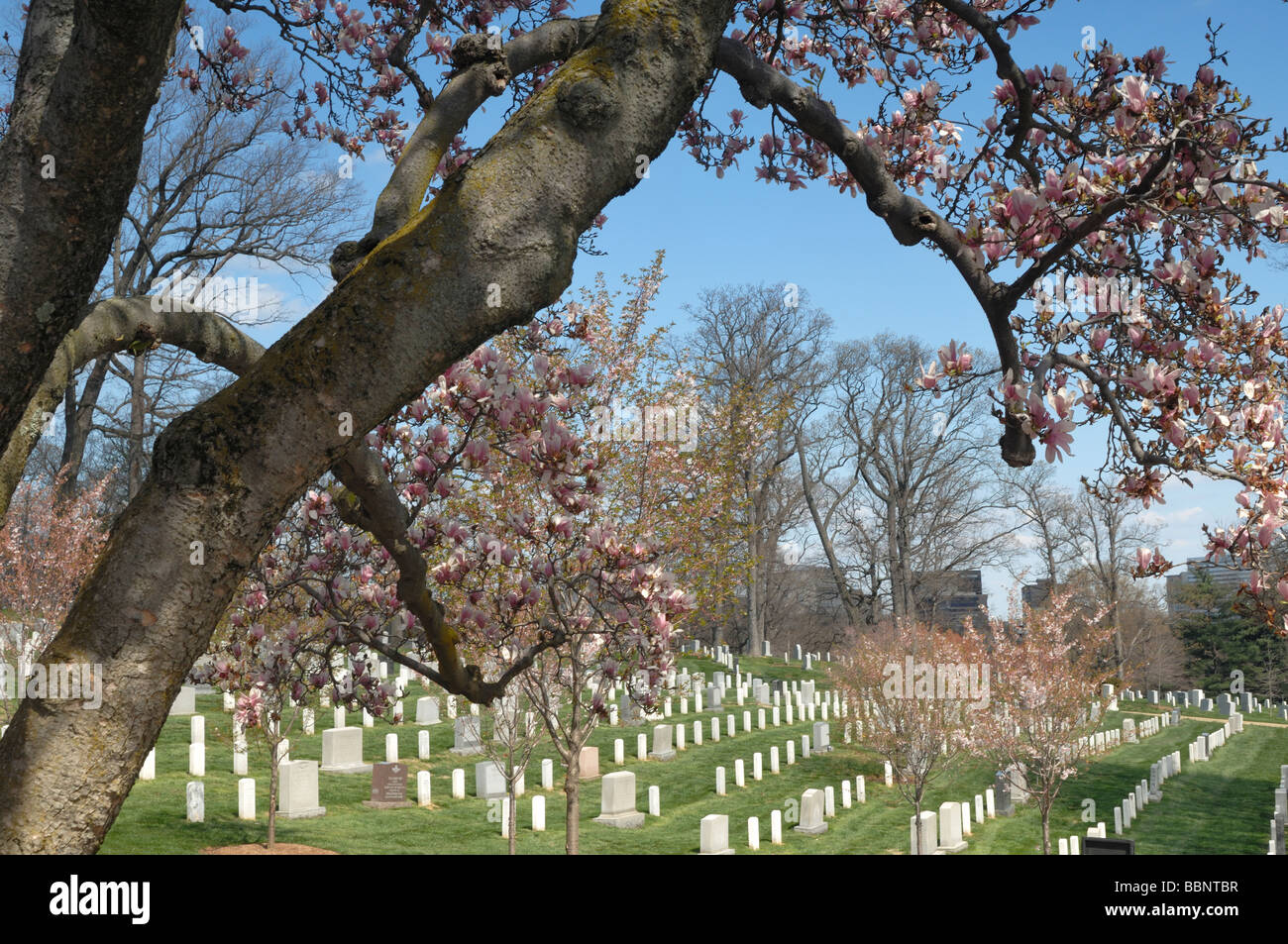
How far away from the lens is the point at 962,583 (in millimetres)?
39469

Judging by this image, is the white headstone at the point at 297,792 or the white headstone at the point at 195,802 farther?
the white headstone at the point at 297,792

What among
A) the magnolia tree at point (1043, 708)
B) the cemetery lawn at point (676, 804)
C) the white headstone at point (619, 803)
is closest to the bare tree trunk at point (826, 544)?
the cemetery lawn at point (676, 804)

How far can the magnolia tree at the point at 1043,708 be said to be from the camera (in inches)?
620

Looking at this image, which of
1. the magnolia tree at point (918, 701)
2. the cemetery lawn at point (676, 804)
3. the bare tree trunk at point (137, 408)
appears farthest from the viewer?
the bare tree trunk at point (137, 408)

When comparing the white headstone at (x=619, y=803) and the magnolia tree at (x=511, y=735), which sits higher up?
the magnolia tree at (x=511, y=735)

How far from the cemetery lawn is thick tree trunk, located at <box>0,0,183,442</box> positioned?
10122 mm

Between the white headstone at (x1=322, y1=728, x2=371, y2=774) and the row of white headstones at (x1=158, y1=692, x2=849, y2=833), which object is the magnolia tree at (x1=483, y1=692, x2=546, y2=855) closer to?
the row of white headstones at (x1=158, y1=692, x2=849, y2=833)

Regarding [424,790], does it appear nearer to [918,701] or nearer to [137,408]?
[918,701]

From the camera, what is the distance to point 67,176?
2.21 meters

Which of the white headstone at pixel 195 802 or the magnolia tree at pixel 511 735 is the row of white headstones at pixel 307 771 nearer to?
the white headstone at pixel 195 802

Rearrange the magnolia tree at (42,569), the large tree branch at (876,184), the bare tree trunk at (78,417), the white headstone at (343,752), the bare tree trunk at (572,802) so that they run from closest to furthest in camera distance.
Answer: the large tree branch at (876,184) < the bare tree trunk at (572,802) < the white headstone at (343,752) < the magnolia tree at (42,569) < the bare tree trunk at (78,417)

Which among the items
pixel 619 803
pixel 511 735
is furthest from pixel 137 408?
pixel 619 803

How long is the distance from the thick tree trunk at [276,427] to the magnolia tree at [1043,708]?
47.4 ft
